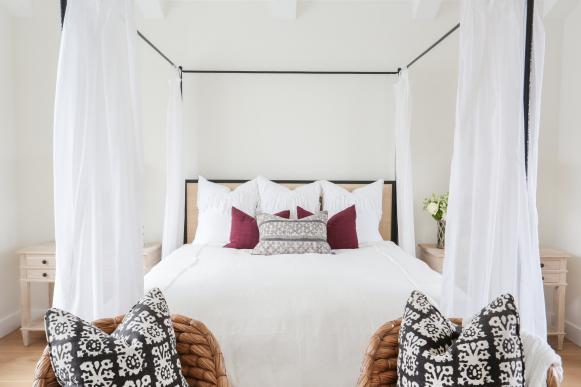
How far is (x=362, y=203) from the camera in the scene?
3744 mm

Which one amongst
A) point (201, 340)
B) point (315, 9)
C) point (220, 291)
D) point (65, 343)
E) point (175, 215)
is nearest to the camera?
point (65, 343)

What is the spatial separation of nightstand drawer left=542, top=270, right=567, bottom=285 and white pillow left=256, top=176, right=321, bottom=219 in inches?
71.1

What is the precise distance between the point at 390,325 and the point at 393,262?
1351 millimetres

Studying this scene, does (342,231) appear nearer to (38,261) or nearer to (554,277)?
(554,277)

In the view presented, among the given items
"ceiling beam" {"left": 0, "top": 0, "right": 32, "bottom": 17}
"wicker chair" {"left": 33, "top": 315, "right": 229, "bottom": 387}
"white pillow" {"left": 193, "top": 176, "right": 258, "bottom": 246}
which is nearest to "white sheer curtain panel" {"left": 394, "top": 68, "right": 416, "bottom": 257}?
"white pillow" {"left": 193, "top": 176, "right": 258, "bottom": 246}

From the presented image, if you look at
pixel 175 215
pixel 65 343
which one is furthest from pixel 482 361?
pixel 175 215

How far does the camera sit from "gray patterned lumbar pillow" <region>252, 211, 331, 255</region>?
3111 mm

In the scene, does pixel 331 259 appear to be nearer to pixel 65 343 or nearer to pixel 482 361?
pixel 482 361

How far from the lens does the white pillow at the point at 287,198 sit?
3.68m

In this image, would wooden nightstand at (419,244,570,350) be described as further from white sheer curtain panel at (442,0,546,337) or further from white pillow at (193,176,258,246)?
white pillow at (193,176,258,246)

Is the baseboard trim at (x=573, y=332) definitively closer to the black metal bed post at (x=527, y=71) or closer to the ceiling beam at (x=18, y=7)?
the black metal bed post at (x=527, y=71)

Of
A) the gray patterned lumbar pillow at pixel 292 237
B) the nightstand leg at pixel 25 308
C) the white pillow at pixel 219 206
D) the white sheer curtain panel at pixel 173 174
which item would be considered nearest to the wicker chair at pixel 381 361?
the gray patterned lumbar pillow at pixel 292 237

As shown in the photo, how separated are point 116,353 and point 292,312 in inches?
36.6

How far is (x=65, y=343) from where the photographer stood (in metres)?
1.28
